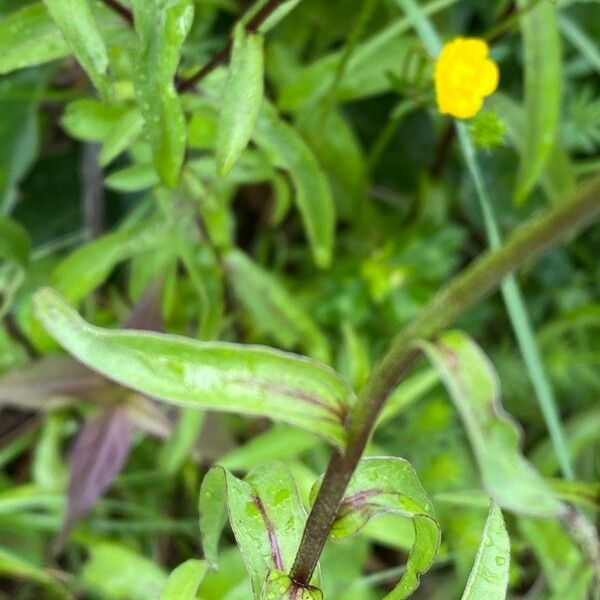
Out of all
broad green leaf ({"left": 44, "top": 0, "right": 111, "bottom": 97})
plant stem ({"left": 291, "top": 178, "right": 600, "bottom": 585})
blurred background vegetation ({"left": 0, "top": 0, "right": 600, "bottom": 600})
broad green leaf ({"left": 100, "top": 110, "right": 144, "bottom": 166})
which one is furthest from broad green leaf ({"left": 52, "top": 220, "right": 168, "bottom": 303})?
plant stem ({"left": 291, "top": 178, "right": 600, "bottom": 585})

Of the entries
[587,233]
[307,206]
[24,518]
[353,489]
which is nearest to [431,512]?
[353,489]

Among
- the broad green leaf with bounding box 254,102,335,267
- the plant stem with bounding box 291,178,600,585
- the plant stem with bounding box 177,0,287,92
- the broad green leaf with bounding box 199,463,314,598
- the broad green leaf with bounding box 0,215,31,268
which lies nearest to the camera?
the plant stem with bounding box 291,178,600,585

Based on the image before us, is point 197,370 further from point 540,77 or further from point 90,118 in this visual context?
point 540,77

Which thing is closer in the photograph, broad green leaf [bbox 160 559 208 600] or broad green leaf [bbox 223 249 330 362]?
broad green leaf [bbox 160 559 208 600]

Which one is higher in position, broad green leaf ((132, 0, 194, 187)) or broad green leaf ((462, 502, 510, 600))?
broad green leaf ((132, 0, 194, 187))

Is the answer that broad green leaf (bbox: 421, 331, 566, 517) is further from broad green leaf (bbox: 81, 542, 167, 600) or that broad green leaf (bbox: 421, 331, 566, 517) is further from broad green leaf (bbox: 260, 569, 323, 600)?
broad green leaf (bbox: 81, 542, 167, 600)

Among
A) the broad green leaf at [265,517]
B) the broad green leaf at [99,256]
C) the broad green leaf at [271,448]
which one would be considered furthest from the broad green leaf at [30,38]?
the broad green leaf at [271,448]

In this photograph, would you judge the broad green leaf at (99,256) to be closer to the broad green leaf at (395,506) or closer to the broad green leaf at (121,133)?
the broad green leaf at (121,133)

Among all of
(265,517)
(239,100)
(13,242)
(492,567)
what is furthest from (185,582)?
(13,242)
